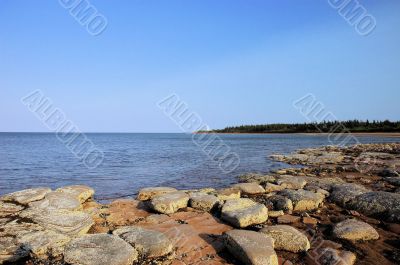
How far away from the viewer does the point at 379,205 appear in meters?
6.93

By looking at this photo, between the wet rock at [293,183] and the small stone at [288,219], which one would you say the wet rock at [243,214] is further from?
the wet rock at [293,183]

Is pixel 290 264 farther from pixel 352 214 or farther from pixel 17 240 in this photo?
pixel 17 240

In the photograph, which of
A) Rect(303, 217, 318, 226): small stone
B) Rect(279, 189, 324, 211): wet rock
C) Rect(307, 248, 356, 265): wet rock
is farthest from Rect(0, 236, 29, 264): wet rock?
Rect(279, 189, 324, 211): wet rock

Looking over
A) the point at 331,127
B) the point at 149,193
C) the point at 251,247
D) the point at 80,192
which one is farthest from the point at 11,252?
the point at 331,127

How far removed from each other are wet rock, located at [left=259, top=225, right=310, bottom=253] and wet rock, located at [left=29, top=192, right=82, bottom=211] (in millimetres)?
4423

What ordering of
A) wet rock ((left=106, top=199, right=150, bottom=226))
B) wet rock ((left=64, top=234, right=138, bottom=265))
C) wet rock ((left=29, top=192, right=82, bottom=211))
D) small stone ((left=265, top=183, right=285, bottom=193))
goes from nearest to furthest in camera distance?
wet rock ((left=64, top=234, right=138, bottom=265)) → wet rock ((left=29, top=192, right=82, bottom=211)) → wet rock ((left=106, top=199, right=150, bottom=226)) → small stone ((left=265, top=183, right=285, bottom=193))

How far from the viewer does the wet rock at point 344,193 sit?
784cm

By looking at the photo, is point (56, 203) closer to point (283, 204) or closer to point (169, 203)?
point (169, 203)

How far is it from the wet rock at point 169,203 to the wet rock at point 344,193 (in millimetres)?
4016

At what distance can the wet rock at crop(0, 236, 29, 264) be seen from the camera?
4.64m

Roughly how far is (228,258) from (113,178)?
10084 mm

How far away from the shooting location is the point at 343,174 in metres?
13.1

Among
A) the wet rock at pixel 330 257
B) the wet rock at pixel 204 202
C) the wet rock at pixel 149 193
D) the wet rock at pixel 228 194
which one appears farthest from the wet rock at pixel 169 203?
the wet rock at pixel 330 257

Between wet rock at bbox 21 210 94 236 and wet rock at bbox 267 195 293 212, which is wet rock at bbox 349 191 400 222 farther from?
wet rock at bbox 21 210 94 236
